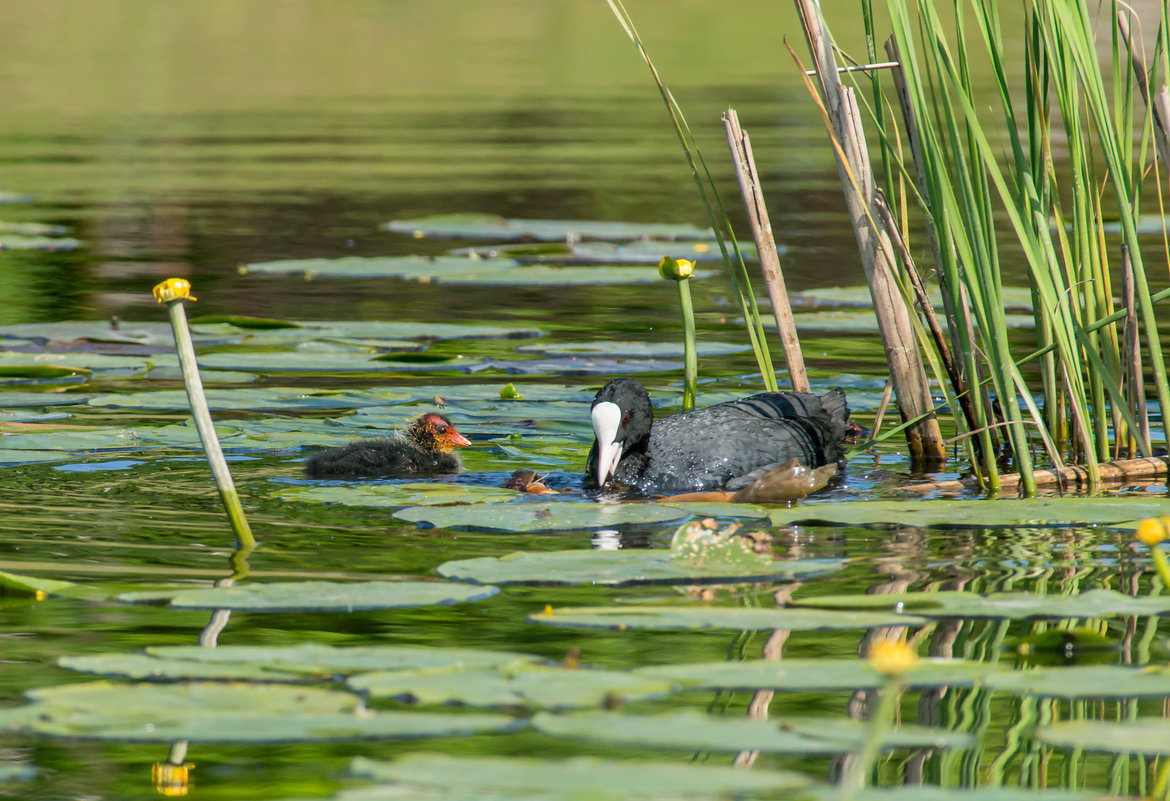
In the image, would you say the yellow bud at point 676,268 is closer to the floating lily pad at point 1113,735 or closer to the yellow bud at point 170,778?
the floating lily pad at point 1113,735

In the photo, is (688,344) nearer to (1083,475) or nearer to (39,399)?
(1083,475)

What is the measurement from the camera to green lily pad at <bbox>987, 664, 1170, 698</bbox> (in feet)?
10.3

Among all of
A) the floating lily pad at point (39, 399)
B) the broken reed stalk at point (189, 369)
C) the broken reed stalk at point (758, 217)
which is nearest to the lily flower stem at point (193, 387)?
the broken reed stalk at point (189, 369)

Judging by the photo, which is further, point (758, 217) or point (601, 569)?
point (758, 217)

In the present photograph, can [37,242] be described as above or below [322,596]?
above

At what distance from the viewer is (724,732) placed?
2873 mm

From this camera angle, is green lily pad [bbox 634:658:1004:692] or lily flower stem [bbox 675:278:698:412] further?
lily flower stem [bbox 675:278:698:412]

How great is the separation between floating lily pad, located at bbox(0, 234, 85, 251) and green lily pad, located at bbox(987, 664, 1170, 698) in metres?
9.83

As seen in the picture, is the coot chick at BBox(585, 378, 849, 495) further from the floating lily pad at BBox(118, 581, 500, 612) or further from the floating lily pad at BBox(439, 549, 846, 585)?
the floating lily pad at BBox(118, 581, 500, 612)

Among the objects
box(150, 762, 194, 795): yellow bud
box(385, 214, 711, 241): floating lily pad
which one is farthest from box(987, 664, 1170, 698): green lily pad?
box(385, 214, 711, 241): floating lily pad

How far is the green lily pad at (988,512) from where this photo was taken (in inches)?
187

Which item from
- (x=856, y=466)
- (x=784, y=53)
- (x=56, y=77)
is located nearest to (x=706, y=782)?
(x=856, y=466)

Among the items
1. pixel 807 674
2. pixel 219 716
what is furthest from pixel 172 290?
pixel 807 674

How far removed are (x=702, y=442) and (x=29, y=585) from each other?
104 inches
